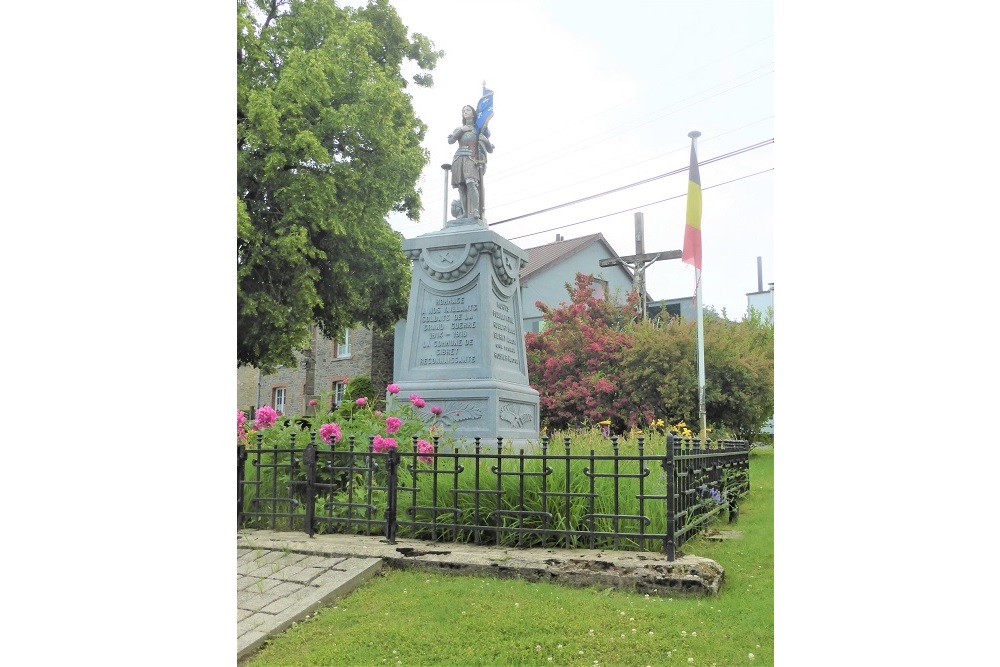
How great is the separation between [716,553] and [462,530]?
156 centimetres

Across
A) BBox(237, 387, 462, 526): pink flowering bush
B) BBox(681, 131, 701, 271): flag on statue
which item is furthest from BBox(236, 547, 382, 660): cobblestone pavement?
BBox(681, 131, 701, 271): flag on statue

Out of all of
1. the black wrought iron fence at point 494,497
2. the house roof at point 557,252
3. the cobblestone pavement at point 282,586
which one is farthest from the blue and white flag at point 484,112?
the house roof at point 557,252

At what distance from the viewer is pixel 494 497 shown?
4.66m

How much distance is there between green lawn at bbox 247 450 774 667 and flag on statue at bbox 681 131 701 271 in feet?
22.5

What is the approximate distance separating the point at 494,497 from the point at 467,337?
263 cm

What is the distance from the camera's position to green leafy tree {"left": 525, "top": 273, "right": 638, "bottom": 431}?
11852 mm

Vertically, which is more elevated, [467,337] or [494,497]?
[467,337]

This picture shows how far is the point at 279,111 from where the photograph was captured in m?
11.0

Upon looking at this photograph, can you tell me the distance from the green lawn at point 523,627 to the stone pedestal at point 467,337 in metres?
3.04

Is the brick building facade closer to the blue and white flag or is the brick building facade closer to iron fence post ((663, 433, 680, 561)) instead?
the blue and white flag

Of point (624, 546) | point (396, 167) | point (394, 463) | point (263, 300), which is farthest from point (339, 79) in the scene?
point (624, 546)

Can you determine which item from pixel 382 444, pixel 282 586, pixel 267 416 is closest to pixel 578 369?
pixel 267 416

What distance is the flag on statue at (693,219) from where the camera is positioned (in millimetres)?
9898

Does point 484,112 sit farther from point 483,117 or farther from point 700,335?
point 700,335
